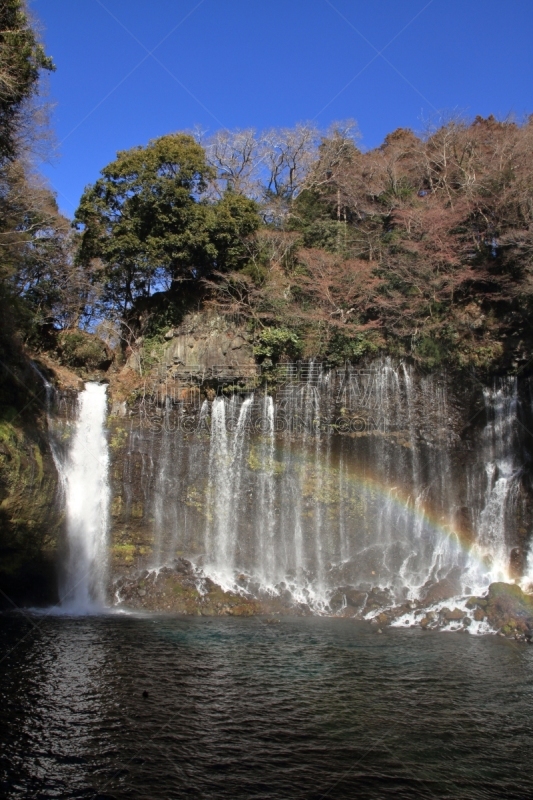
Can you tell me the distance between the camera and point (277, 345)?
26.7 metres

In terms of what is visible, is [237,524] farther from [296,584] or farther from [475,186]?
[475,186]

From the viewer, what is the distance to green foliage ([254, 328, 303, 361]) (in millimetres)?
26625

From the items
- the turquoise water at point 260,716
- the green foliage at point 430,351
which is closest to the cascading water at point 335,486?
the green foliage at point 430,351

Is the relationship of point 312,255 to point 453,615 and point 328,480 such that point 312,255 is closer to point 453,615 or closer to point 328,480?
point 328,480

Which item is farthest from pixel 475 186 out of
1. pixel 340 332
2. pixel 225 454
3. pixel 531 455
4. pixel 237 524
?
pixel 237 524

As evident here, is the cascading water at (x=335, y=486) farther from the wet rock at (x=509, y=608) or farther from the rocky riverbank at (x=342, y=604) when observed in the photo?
the wet rock at (x=509, y=608)

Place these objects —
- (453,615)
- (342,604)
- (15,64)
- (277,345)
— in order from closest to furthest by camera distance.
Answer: (15,64)
(453,615)
(342,604)
(277,345)

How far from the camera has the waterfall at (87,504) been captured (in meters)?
22.2

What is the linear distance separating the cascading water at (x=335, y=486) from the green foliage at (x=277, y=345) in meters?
2.62

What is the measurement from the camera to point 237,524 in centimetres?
2397

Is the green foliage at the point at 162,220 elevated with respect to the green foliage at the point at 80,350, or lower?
elevated

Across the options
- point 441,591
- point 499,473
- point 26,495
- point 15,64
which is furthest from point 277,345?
point 15,64

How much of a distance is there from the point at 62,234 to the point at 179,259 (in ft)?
27.2

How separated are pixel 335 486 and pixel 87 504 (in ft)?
32.4
